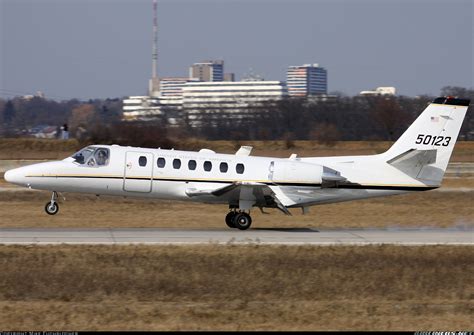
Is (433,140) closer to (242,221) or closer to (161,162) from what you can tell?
(242,221)

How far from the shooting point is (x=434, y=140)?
26344mm

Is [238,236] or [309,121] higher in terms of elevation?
[309,121]

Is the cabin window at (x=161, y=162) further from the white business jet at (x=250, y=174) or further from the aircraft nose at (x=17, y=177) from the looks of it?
the aircraft nose at (x=17, y=177)

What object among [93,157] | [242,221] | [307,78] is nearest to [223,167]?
[242,221]

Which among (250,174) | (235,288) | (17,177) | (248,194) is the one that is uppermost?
(250,174)

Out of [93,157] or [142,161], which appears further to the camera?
[93,157]

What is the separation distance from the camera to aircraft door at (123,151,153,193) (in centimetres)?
2572

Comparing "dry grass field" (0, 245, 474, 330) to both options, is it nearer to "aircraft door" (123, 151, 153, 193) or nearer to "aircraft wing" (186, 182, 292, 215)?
"aircraft wing" (186, 182, 292, 215)

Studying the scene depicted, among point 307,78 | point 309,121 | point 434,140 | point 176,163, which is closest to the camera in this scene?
point 176,163

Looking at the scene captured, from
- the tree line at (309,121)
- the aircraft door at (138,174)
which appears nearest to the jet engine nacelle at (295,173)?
the aircraft door at (138,174)

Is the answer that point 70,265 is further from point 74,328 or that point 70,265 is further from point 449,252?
point 449,252

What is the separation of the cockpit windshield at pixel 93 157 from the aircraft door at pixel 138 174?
2.22ft

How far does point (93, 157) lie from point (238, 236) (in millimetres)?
5147

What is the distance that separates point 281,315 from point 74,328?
3.92m
